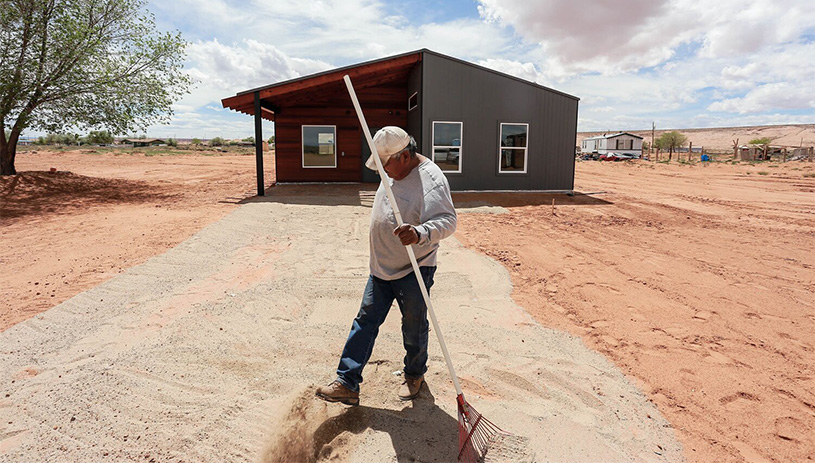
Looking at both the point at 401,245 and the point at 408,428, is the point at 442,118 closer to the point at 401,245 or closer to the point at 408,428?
the point at 401,245

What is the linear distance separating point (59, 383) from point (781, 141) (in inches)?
Answer: 4531

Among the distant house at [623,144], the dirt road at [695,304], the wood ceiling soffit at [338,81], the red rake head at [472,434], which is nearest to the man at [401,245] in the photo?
the red rake head at [472,434]

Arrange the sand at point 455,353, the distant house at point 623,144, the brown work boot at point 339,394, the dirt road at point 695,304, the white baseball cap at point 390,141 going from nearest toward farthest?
the white baseball cap at point 390,141 → the sand at point 455,353 → the brown work boot at point 339,394 → the dirt road at point 695,304 → the distant house at point 623,144

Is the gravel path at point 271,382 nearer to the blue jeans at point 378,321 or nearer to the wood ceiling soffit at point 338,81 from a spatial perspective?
the blue jeans at point 378,321

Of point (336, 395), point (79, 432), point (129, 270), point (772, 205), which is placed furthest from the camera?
point (772, 205)

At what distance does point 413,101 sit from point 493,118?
301 centimetres

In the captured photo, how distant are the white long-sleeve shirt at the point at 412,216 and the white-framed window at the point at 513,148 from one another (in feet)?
42.1

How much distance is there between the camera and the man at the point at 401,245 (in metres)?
2.51

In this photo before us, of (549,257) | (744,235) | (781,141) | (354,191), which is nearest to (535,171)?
(354,191)

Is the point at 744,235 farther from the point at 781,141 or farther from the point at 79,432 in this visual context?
the point at 781,141

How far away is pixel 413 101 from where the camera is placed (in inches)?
622

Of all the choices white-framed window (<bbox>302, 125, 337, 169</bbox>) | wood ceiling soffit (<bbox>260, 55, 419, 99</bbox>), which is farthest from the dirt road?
white-framed window (<bbox>302, 125, 337, 169</bbox>)

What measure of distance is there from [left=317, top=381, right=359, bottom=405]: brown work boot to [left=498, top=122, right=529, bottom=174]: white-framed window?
13049 mm

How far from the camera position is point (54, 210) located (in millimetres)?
11086
